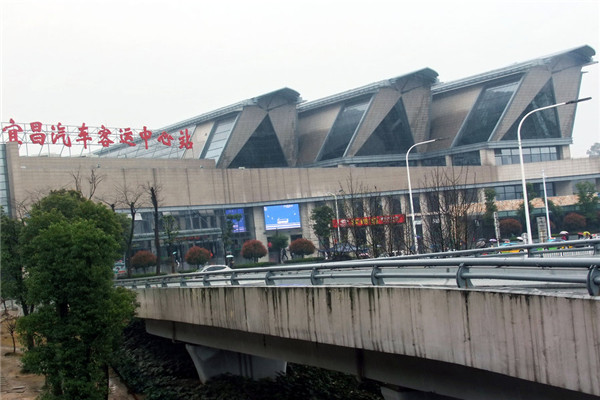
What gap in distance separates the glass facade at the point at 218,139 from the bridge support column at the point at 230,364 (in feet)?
160

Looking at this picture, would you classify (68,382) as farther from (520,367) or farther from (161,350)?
(520,367)

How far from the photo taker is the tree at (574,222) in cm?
5103

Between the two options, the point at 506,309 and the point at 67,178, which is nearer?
the point at 506,309

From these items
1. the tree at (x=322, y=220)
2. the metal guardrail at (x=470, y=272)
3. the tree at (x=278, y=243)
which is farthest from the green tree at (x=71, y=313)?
the tree at (x=278, y=243)

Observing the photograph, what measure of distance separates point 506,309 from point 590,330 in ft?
3.98

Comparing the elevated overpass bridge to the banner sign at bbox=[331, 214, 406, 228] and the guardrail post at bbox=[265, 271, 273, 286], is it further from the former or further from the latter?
the banner sign at bbox=[331, 214, 406, 228]

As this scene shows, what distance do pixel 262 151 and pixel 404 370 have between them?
6244cm

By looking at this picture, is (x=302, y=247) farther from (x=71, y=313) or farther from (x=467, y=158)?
(x=71, y=313)

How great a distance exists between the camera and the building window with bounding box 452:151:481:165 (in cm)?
6800

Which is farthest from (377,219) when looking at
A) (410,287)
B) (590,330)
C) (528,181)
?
(528,181)

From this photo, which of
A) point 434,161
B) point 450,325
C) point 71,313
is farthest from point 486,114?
point 450,325

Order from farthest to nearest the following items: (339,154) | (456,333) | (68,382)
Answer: (339,154), (68,382), (456,333)

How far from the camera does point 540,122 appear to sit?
226 feet

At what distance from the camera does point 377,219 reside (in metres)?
33.8
